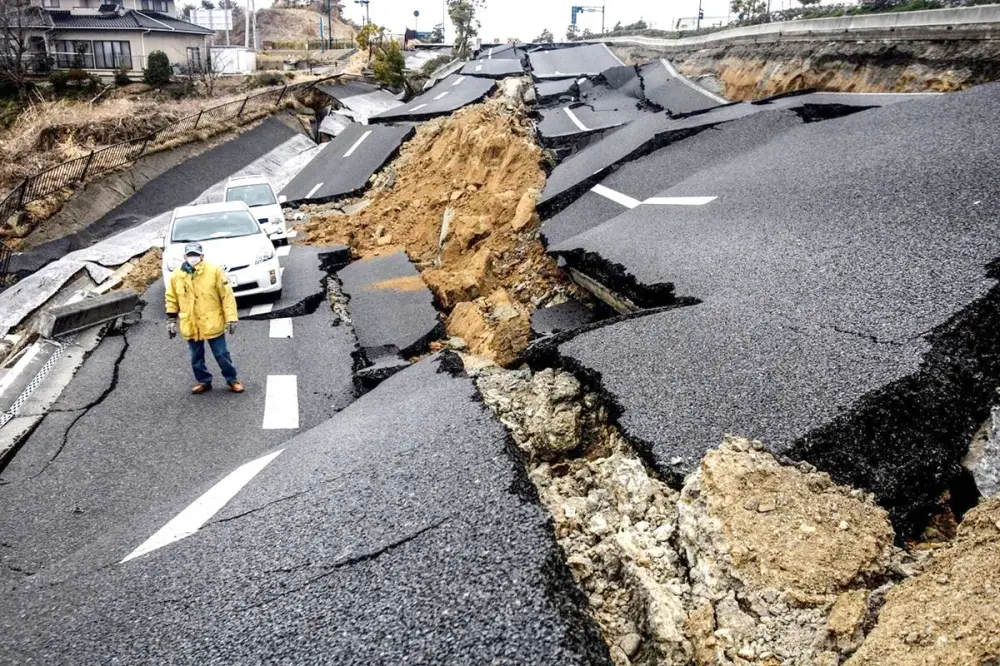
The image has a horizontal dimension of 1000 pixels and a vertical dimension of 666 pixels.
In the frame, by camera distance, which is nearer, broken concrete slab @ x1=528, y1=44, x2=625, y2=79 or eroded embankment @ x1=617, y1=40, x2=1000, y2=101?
eroded embankment @ x1=617, y1=40, x2=1000, y2=101

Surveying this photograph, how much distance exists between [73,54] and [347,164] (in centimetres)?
3194

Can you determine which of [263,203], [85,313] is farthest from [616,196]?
[263,203]

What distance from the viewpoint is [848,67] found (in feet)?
48.1

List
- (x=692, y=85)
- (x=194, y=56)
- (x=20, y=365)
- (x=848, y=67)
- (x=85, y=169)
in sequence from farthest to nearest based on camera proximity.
Answer: 1. (x=194, y=56)
2. (x=692, y=85)
3. (x=85, y=169)
4. (x=848, y=67)
5. (x=20, y=365)

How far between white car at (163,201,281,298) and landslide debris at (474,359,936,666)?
7697 mm

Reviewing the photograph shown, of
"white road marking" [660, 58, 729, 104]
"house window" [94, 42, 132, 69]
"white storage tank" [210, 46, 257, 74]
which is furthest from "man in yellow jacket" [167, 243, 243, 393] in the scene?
"white storage tank" [210, 46, 257, 74]

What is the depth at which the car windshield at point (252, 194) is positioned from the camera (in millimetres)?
15094

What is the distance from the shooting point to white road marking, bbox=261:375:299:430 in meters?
6.62

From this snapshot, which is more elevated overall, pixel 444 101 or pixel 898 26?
pixel 898 26

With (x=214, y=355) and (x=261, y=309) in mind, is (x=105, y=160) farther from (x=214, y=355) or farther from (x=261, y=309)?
(x=214, y=355)

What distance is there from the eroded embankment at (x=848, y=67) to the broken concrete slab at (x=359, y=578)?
41.4 ft

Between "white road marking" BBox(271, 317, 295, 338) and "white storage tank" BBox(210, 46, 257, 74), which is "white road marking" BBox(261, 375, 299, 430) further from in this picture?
"white storage tank" BBox(210, 46, 257, 74)

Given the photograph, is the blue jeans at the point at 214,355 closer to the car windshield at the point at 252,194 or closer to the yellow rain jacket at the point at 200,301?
the yellow rain jacket at the point at 200,301

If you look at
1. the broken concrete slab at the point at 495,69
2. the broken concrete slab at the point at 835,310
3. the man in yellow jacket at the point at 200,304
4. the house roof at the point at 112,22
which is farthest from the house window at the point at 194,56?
the broken concrete slab at the point at 835,310
